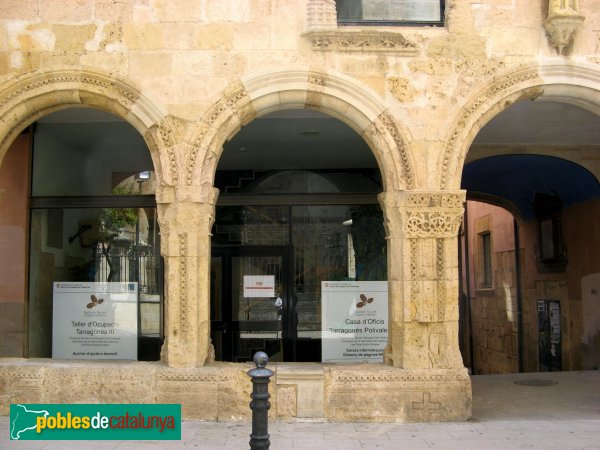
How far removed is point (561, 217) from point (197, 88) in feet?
28.3

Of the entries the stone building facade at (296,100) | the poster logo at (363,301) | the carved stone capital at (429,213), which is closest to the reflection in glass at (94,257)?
the stone building facade at (296,100)

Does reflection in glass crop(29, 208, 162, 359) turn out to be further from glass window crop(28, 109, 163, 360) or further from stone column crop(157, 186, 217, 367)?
stone column crop(157, 186, 217, 367)

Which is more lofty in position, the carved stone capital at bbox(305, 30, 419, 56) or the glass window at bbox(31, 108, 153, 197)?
the carved stone capital at bbox(305, 30, 419, 56)

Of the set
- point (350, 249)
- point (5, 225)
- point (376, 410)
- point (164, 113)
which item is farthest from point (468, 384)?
point (5, 225)

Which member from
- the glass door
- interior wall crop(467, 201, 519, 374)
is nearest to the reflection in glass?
the glass door

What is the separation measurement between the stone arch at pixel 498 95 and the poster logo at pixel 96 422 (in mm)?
3716

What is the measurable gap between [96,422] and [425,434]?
3.09 meters

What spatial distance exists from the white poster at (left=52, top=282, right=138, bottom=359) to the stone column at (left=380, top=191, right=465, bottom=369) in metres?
3.74

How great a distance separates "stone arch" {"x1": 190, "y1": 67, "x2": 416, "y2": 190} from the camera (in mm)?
7270

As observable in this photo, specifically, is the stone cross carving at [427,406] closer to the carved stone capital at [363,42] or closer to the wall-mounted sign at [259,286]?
the wall-mounted sign at [259,286]

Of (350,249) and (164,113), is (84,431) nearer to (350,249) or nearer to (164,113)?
(164,113)

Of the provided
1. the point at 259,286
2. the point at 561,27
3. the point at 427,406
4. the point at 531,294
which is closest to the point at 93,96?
the point at 259,286

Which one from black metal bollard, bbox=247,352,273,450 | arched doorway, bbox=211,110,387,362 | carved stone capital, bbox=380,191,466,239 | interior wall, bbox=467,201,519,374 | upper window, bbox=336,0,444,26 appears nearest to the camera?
black metal bollard, bbox=247,352,273,450

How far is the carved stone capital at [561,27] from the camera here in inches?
285
